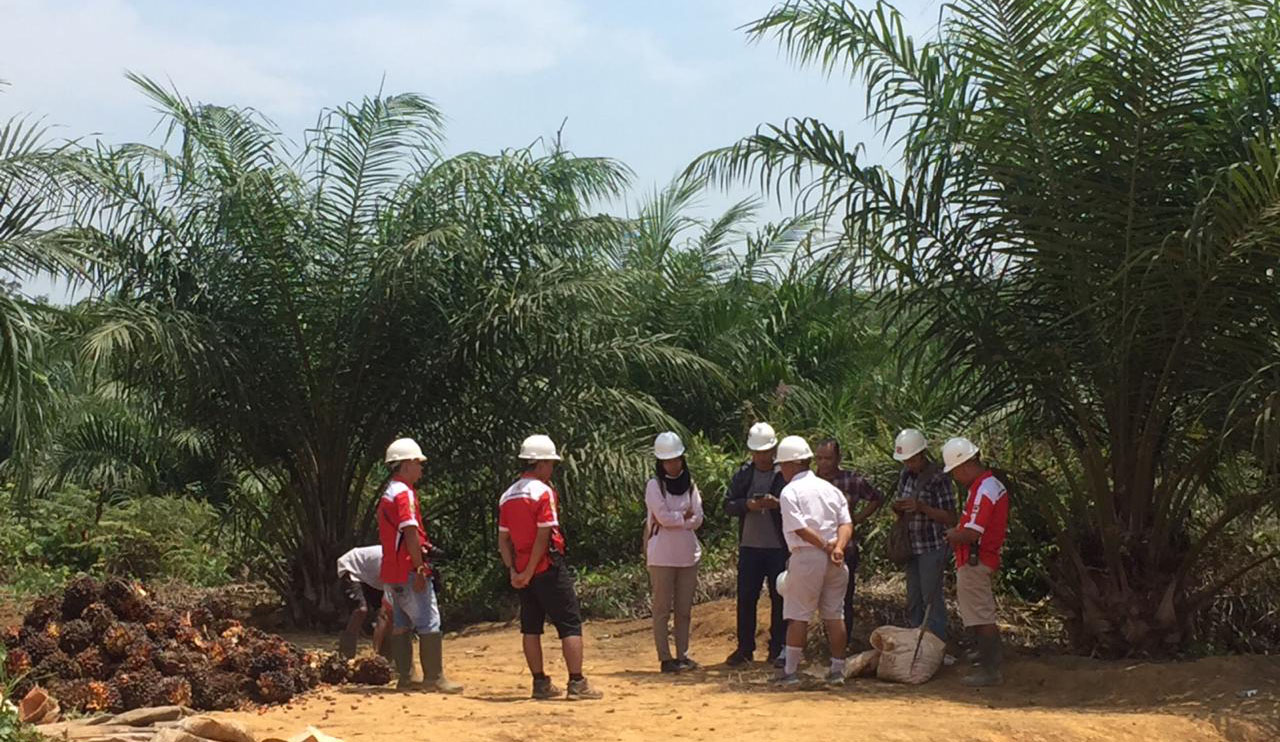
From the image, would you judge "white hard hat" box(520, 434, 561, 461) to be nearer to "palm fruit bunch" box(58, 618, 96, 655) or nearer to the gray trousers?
the gray trousers

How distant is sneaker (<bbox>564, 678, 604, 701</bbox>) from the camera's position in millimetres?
9312

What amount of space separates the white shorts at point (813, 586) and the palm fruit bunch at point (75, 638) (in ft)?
13.7

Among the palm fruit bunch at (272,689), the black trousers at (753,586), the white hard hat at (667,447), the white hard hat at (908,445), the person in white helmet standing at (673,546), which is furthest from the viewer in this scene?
the black trousers at (753,586)

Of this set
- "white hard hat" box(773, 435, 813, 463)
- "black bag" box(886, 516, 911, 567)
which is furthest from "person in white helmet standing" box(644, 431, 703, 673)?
"black bag" box(886, 516, 911, 567)

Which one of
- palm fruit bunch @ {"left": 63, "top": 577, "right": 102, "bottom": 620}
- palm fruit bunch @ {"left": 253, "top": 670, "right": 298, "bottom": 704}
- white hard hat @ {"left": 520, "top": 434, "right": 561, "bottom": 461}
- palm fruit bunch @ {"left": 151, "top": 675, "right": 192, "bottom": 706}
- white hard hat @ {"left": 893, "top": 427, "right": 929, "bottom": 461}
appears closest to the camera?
palm fruit bunch @ {"left": 151, "top": 675, "right": 192, "bottom": 706}

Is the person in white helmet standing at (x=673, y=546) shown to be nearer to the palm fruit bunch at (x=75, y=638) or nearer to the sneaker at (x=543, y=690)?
the sneaker at (x=543, y=690)

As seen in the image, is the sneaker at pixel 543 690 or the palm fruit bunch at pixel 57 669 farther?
the sneaker at pixel 543 690

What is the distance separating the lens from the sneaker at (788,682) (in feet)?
32.0

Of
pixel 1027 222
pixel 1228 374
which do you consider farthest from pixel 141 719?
pixel 1228 374

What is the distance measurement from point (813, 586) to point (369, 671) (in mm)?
2789

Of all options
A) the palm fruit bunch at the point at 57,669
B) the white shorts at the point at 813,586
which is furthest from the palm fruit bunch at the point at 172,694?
the white shorts at the point at 813,586

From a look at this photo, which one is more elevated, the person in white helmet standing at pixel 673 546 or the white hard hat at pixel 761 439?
the white hard hat at pixel 761 439

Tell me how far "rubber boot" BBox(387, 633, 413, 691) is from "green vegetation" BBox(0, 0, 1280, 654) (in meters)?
2.59

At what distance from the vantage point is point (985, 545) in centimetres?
966
